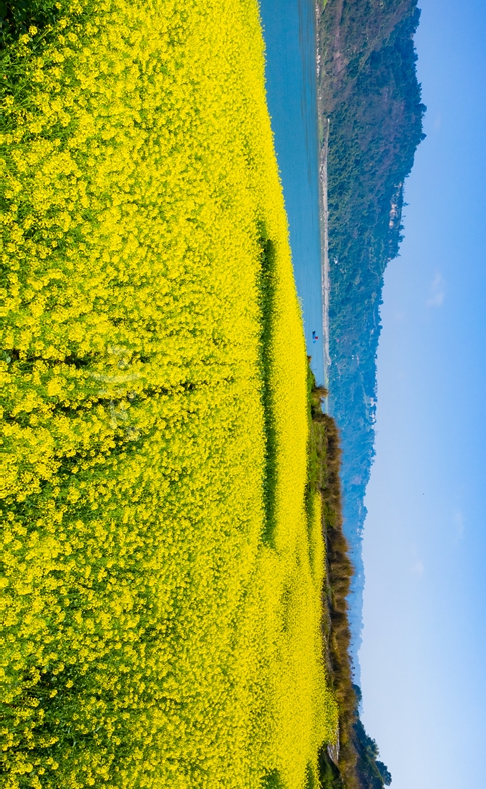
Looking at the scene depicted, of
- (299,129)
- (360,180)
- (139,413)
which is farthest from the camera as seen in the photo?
(360,180)

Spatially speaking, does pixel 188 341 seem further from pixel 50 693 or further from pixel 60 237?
pixel 50 693

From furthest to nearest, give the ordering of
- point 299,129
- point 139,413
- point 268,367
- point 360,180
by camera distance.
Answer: point 360,180 → point 299,129 → point 268,367 → point 139,413

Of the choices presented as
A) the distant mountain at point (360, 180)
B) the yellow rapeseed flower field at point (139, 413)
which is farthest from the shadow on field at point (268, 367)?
the distant mountain at point (360, 180)

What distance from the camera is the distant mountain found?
21703 mm

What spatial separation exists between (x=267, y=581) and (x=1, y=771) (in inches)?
237

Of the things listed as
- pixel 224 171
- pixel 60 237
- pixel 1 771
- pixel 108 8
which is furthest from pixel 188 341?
pixel 1 771

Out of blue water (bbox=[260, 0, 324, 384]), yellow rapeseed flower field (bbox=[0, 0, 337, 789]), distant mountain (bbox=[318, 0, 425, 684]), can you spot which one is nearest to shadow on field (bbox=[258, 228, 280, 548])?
yellow rapeseed flower field (bbox=[0, 0, 337, 789])

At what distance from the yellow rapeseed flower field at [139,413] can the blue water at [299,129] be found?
3127 mm

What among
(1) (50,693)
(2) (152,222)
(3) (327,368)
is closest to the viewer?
(1) (50,693)

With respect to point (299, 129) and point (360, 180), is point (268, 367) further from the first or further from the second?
point (360, 180)

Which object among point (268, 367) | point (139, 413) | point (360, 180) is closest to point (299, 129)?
point (360, 180)

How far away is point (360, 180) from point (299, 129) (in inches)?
290

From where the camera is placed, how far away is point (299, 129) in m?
17.8

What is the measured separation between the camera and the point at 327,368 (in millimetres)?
23844
